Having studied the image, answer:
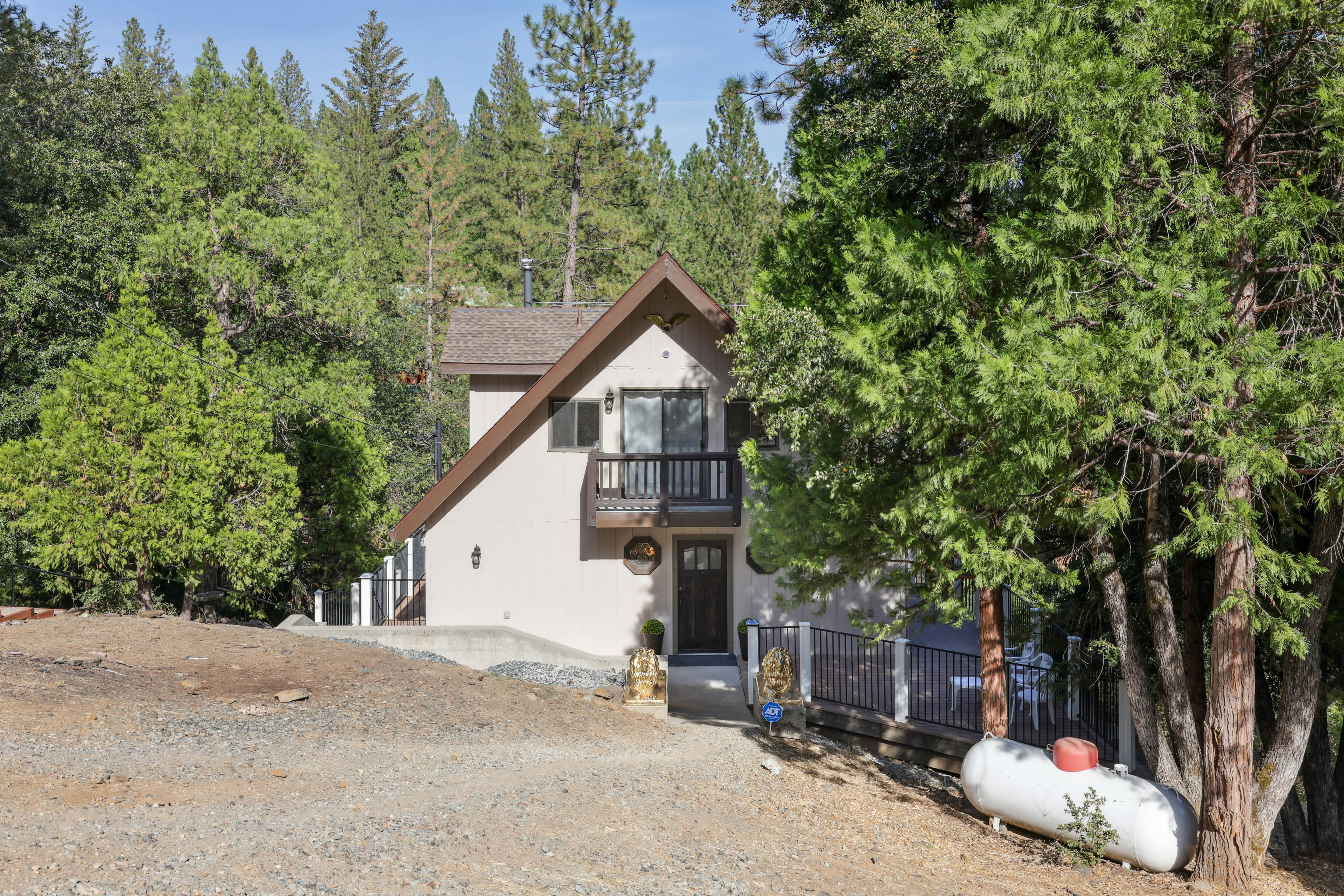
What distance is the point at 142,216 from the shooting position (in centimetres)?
2217

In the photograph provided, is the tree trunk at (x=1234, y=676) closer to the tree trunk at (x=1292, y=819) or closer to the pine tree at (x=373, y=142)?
the tree trunk at (x=1292, y=819)

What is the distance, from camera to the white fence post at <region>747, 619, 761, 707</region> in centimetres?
1412

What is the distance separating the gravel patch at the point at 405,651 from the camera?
15.8 meters

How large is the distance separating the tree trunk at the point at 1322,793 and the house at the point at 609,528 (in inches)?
303

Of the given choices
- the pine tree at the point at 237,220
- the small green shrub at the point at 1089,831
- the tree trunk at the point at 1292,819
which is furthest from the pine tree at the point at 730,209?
the small green shrub at the point at 1089,831

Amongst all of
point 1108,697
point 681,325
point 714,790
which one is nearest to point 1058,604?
point 1108,697

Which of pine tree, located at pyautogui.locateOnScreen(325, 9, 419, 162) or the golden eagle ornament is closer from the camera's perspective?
the golden eagle ornament

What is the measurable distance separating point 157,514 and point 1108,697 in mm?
15617

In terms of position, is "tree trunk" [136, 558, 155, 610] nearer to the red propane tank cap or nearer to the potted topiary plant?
the potted topiary plant

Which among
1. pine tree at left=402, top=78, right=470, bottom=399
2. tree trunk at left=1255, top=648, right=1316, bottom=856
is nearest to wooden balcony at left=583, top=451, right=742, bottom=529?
tree trunk at left=1255, top=648, right=1316, bottom=856

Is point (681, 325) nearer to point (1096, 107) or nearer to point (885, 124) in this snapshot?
point (885, 124)

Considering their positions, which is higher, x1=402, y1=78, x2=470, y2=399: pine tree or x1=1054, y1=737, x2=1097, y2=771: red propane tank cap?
x1=402, y1=78, x2=470, y2=399: pine tree

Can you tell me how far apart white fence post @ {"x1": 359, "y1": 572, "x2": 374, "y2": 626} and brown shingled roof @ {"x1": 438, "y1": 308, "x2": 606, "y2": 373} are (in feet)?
14.0

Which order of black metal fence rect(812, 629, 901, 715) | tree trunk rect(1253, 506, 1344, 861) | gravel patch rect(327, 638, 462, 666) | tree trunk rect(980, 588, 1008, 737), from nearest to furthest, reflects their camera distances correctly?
tree trunk rect(1253, 506, 1344, 861)
tree trunk rect(980, 588, 1008, 737)
black metal fence rect(812, 629, 901, 715)
gravel patch rect(327, 638, 462, 666)
